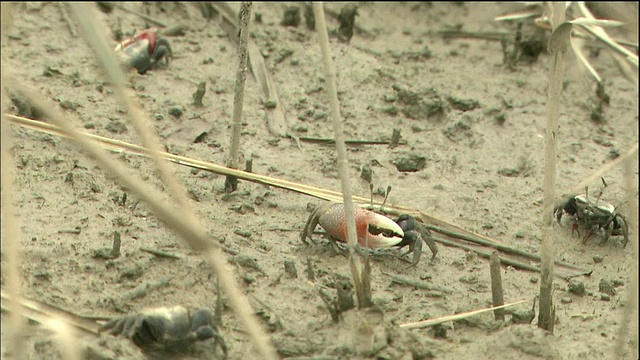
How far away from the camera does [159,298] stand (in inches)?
131

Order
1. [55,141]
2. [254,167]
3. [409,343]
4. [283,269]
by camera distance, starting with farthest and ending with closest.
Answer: [254,167], [55,141], [283,269], [409,343]

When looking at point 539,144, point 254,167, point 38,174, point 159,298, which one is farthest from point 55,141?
point 539,144

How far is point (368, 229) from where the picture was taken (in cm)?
375

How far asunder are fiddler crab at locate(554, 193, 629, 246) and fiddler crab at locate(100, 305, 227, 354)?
1.80 m

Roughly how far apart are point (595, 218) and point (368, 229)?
1012mm

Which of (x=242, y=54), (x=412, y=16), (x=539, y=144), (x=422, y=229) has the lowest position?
(x=422, y=229)

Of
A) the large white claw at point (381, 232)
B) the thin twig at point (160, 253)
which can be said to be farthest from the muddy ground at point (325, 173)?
the large white claw at point (381, 232)

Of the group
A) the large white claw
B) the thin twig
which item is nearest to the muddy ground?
the thin twig

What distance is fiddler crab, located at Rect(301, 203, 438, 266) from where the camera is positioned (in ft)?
12.3

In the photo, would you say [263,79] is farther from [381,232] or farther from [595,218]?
[595,218]

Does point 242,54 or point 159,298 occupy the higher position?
point 242,54

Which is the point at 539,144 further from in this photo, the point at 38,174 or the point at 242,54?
the point at 38,174

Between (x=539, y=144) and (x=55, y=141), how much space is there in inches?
83.1

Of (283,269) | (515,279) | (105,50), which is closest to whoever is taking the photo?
(105,50)
